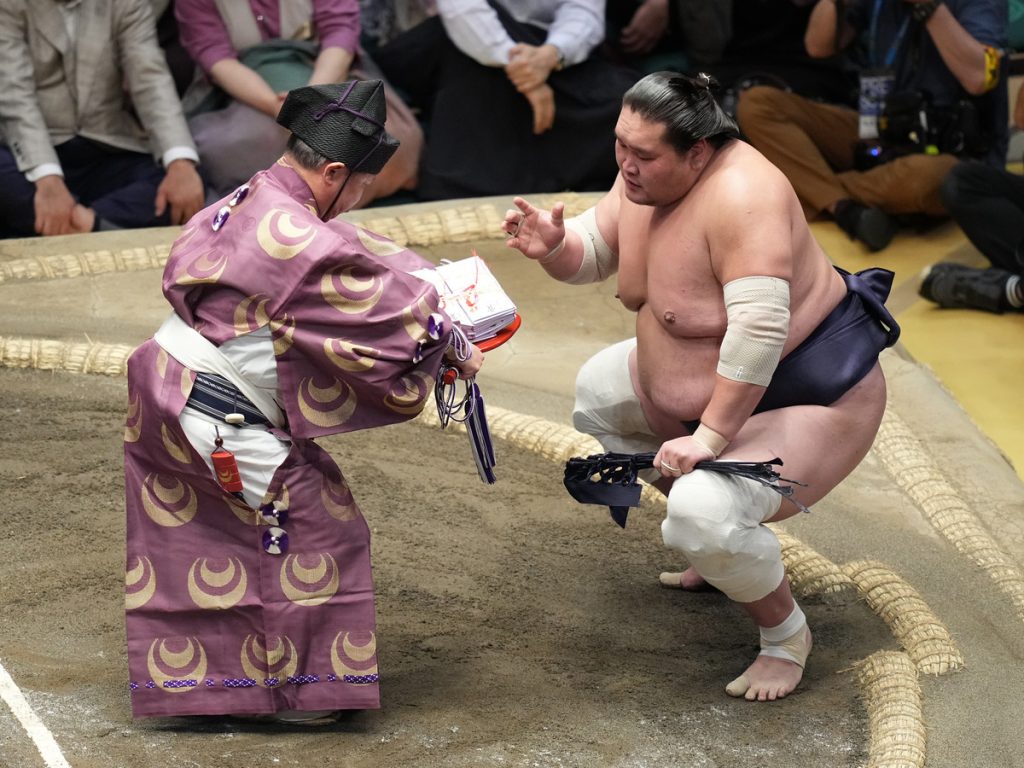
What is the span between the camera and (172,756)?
1994mm

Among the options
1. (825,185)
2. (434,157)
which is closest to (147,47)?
(434,157)

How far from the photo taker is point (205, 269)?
1.95 meters

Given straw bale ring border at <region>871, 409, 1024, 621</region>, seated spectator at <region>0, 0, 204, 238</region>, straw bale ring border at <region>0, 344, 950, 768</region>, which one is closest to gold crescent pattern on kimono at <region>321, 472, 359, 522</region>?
straw bale ring border at <region>0, 344, 950, 768</region>

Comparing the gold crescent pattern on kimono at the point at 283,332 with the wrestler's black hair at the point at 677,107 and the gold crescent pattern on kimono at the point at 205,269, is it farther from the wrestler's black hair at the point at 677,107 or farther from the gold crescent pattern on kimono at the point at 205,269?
the wrestler's black hair at the point at 677,107

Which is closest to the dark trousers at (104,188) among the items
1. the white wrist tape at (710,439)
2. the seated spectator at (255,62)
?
the seated spectator at (255,62)

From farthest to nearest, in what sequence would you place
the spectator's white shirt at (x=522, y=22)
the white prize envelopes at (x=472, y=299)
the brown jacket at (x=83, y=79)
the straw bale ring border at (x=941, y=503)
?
1. the spectator's white shirt at (x=522, y=22)
2. the brown jacket at (x=83, y=79)
3. the straw bale ring border at (x=941, y=503)
4. the white prize envelopes at (x=472, y=299)

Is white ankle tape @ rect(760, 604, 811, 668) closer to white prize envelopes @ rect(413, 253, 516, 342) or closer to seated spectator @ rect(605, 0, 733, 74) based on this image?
white prize envelopes @ rect(413, 253, 516, 342)

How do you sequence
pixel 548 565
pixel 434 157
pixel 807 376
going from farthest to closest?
1. pixel 434 157
2. pixel 548 565
3. pixel 807 376

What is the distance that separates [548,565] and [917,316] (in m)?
1.79

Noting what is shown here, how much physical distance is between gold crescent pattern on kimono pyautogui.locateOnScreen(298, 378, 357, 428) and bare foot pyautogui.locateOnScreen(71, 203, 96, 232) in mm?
2281

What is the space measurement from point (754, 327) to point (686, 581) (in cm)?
78

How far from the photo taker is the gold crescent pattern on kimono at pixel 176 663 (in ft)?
6.78

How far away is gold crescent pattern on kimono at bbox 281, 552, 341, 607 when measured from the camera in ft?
6.70

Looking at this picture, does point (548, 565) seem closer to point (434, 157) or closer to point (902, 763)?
point (902, 763)
